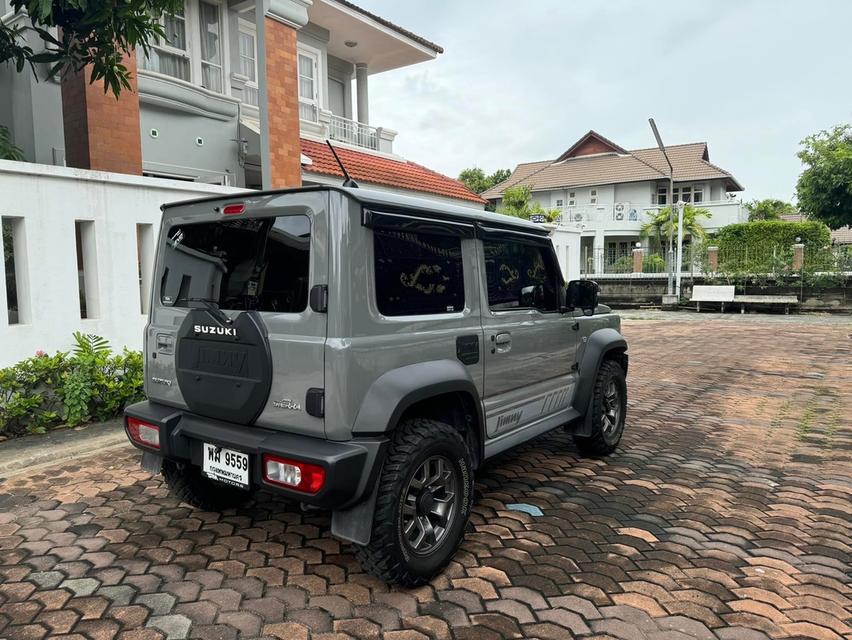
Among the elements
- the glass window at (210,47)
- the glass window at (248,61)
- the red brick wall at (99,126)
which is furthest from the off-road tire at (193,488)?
the glass window at (248,61)

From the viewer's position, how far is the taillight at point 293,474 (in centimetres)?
262

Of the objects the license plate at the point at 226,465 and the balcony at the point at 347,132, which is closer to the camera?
the license plate at the point at 226,465

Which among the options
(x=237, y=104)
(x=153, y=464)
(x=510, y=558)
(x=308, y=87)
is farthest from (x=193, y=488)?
(x=308, y=87)

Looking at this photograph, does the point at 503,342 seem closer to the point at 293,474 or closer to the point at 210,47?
the point at 293,474

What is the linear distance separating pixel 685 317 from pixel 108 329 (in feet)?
59.6

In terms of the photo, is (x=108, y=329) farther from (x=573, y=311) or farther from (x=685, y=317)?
(x=685, y=317)

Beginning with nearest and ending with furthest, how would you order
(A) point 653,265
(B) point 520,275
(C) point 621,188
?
(B) point 520,275
(A) point 653,265
(C) point 621,188

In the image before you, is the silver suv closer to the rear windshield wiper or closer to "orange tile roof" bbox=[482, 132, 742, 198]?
the rear windshield wiper

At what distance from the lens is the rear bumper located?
2613 millimetres

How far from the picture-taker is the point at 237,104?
11.7 m

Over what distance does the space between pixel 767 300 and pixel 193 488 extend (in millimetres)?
21406

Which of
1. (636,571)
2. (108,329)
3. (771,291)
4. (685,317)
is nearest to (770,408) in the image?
(636,571)

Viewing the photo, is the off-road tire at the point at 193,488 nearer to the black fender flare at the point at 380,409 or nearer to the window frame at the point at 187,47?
the black fender flare at the point at 380,409

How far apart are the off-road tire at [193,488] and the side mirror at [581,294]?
265 centimetres
